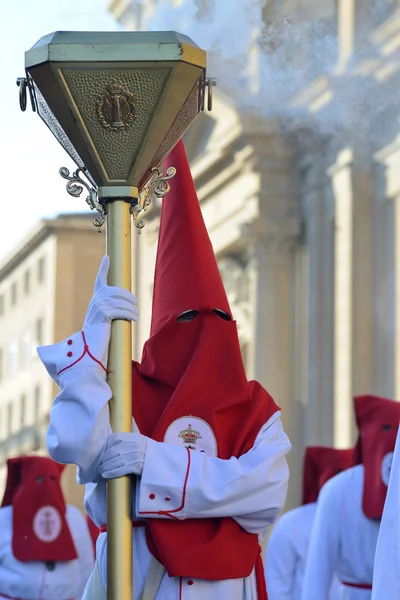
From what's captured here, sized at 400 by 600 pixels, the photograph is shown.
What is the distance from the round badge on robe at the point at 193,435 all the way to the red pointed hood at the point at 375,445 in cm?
249

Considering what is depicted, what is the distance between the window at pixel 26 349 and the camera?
1812 inches

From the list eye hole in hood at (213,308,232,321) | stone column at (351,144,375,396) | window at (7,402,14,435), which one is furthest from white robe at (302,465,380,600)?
window at (7,402,14,435)

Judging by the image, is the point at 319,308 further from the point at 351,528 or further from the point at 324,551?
the point at 324,551

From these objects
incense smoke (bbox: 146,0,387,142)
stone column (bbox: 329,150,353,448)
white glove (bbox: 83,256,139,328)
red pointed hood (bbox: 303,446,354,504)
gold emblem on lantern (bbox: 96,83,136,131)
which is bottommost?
red pointed hood (bbox: 303,446,354,504)

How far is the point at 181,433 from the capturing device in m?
4.34

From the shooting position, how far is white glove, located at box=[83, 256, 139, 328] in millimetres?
3955

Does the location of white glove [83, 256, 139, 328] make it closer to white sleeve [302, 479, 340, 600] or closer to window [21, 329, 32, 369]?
white sleeve [302, 479, 340, 600]

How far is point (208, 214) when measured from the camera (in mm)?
22844

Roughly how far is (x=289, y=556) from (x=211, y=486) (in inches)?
198

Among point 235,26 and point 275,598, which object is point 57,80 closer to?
point 275,598

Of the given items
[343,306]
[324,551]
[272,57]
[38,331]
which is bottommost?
[324,551]

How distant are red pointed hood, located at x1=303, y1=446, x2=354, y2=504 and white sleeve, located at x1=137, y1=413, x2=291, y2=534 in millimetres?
5257

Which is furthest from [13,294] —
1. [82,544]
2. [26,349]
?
[82,544]

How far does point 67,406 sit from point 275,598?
5.08 m
